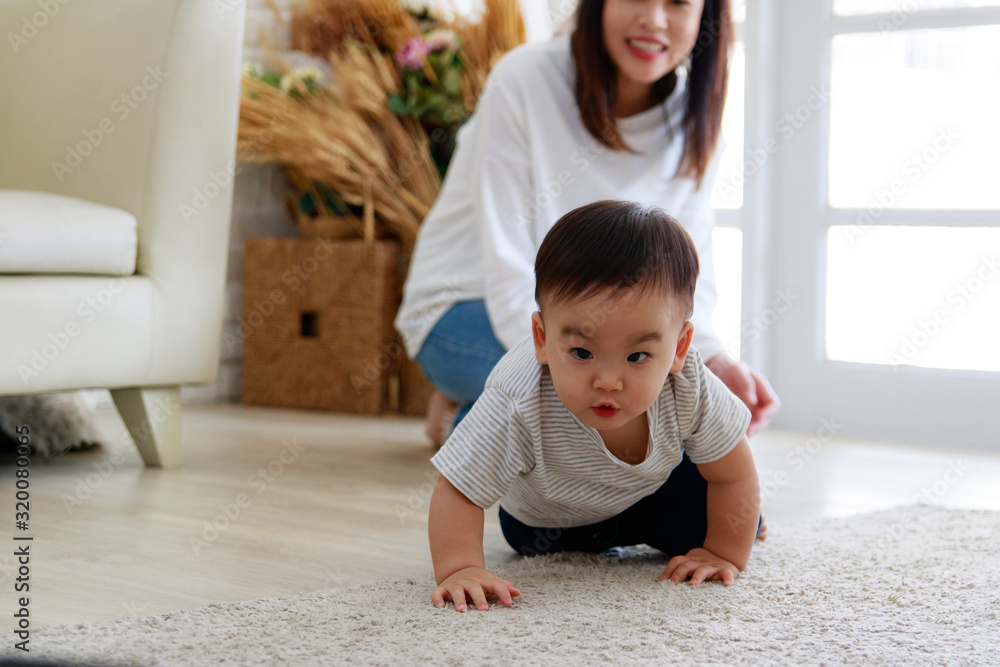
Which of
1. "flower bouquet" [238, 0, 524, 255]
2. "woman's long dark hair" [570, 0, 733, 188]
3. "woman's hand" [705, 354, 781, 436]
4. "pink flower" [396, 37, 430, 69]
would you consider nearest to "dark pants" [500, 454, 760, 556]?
"woman's hand" [705, 354, 781, 436]

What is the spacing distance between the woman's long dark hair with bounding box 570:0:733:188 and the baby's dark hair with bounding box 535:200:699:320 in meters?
0.62

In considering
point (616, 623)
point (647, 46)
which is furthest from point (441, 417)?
point (616, 623)

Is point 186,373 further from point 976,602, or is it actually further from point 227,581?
point 976,602

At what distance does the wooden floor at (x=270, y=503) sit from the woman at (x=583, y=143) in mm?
281

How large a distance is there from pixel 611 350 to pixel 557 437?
0.14 metres

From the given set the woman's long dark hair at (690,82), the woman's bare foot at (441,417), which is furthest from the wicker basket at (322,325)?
the woman's long dark hair at (690,82)

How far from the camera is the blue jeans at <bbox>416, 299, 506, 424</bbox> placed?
1.58 m

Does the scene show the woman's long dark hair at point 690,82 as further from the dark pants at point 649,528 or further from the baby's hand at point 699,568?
the baby's hand at point 699,568

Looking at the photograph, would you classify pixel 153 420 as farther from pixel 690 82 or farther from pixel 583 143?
pixel 690 82

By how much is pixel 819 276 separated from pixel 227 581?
5.14ft

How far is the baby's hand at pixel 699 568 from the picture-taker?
1023 millimetres

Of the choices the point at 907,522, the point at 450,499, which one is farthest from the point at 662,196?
the point at 450,499

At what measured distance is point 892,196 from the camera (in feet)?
7.01

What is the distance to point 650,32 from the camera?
1417 millimetres
